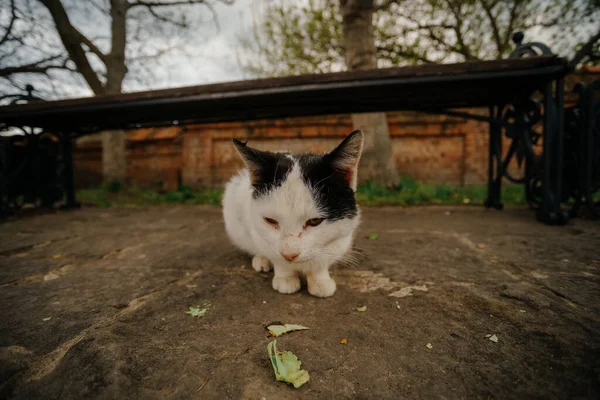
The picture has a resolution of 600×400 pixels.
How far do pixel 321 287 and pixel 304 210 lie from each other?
0.41 meters

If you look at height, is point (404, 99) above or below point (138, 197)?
above

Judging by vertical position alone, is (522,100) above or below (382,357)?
above

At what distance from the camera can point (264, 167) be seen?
142 cm

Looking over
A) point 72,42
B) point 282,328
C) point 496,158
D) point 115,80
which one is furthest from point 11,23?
point 496,158

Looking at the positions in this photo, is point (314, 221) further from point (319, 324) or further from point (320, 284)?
point (319, 324)

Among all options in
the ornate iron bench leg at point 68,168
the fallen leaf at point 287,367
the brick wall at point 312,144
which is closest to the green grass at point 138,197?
the ornate iron bench leg at point 68,168

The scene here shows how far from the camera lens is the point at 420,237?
2.34 metres

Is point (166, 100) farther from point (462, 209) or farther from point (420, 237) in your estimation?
point (462, 209)

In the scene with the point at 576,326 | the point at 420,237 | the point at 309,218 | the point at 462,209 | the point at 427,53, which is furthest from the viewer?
the point at 427,53

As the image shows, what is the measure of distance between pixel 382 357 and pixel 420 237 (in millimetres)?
1651

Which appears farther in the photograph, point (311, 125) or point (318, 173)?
point (311, 125)

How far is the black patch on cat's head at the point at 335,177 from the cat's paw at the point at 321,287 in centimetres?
33

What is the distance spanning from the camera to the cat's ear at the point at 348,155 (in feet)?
4.33

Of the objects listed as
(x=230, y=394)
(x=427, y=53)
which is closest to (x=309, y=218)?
(x=230, y=394)
